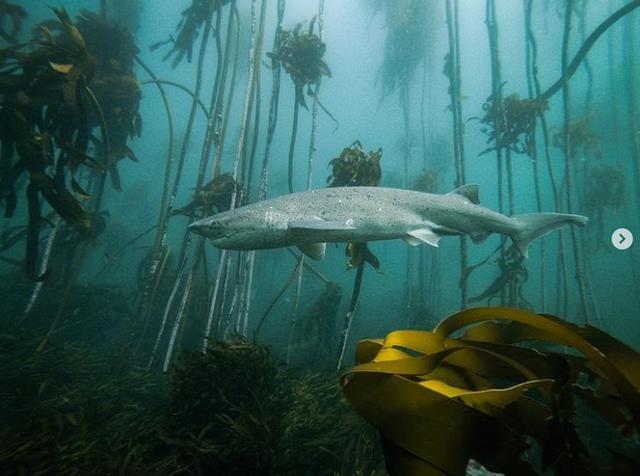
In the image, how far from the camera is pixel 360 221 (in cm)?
413

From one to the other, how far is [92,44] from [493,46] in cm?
1139

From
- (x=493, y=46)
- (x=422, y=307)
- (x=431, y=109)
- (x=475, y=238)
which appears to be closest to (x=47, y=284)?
(x=475, y=238)

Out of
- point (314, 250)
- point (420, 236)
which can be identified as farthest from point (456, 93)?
point (314, 250)

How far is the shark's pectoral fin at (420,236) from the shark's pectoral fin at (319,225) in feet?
2.95

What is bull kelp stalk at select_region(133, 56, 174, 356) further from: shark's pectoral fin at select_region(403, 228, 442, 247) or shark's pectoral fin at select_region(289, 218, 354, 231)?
shark's pectoral fin at select_region(403, 228, 442, 247)

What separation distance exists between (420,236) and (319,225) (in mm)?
1500

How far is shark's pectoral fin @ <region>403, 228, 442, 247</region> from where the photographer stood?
4.31 m

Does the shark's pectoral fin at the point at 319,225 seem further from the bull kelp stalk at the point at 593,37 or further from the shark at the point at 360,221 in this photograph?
the bull kelp stalk at the point at 593,37

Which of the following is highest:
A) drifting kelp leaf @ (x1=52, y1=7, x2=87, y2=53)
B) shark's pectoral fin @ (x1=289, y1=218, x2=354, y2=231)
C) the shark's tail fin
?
drifting kelp leaf @ (x1=52, y1=7, x2=87, y2=53)

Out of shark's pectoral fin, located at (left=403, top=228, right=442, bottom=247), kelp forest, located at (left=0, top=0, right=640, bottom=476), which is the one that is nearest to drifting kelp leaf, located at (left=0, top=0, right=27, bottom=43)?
kelp forest, located at (left=0, top=0, right=640, bottom=476)

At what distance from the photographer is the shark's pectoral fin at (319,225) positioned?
3729 mm

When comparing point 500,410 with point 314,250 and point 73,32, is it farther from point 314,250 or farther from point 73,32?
point 73,32

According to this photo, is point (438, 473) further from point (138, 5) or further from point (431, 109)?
point (431, 109)

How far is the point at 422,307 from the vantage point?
45.1 ft
